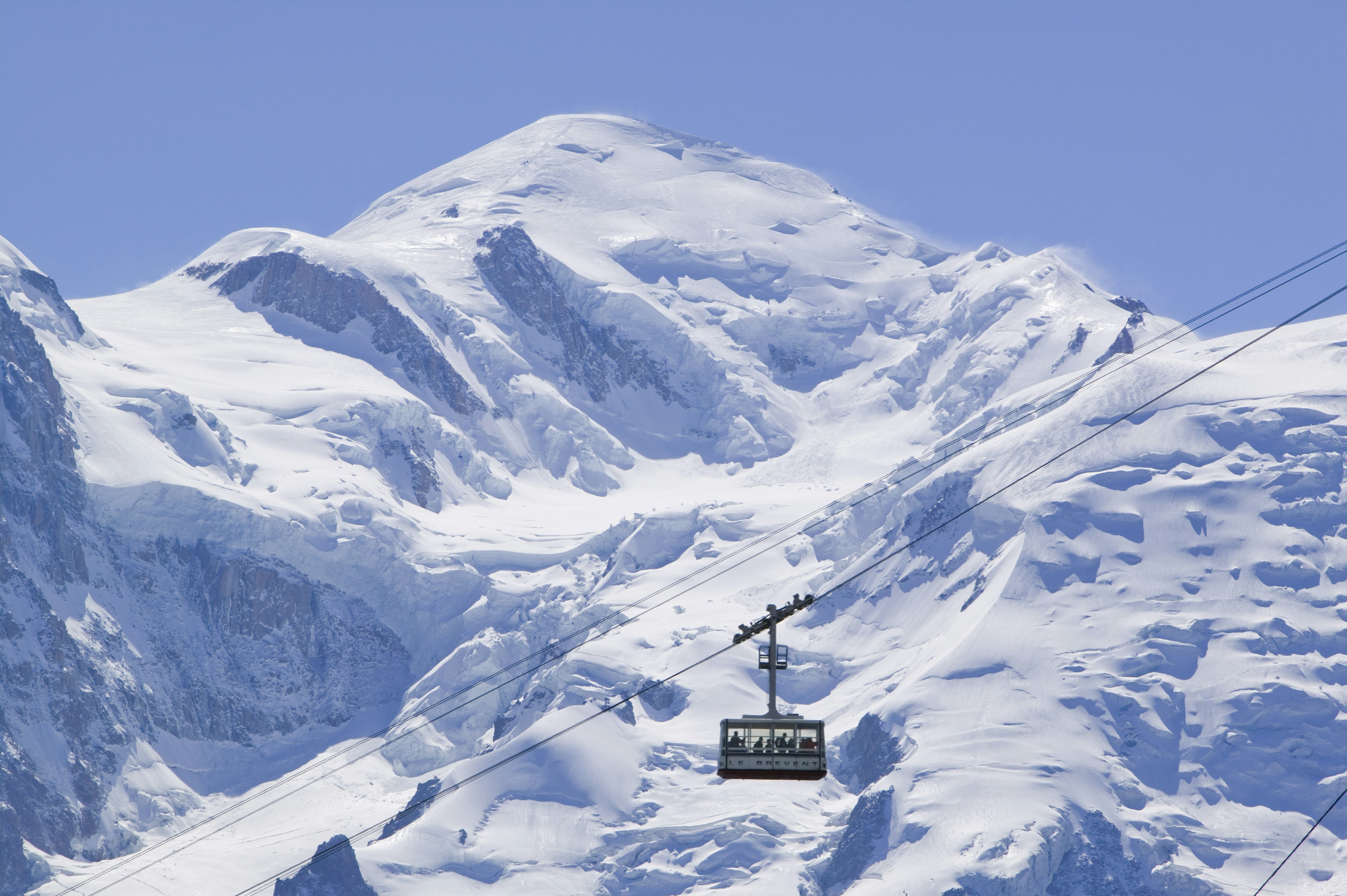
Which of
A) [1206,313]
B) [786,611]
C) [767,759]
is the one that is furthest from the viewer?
[1206,313]

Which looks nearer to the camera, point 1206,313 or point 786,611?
point 786,611

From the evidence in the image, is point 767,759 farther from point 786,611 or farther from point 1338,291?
point 1338,291

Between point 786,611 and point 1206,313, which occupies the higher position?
point 1206,313

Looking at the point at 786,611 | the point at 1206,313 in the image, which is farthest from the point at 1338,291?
the point at 786,611

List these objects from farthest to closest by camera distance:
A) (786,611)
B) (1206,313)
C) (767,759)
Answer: (1206,313), (767,759), (786,611)
